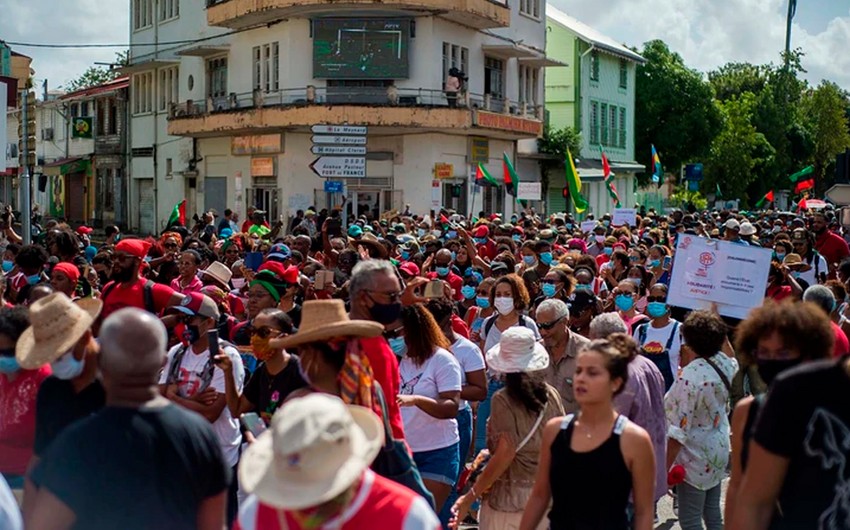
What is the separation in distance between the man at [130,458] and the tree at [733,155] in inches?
2436

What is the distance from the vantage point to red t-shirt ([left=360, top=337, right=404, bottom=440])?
5.17 meters

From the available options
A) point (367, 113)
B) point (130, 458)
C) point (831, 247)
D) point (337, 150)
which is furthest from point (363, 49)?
point (130, 458)

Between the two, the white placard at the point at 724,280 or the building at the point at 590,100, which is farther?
the building at the point at 590,100

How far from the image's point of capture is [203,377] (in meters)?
6.62

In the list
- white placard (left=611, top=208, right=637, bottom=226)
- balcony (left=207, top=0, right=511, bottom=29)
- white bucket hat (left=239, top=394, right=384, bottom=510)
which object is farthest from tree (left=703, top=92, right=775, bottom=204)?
white bucket hat (left=239, top=394, right=384, bottom=510)

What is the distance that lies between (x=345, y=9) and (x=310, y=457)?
116 feet

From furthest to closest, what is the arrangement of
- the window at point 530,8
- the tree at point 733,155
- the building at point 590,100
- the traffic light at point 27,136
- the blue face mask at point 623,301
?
the tree at point 733,155
the building at point 590,100
the window at point 530,8
the traffic light at point 27,136
the blue face mask at point 623,301

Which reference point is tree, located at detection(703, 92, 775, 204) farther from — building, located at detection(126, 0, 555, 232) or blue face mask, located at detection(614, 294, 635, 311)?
blue face mask, located at detection(614, 294, 635, 311)

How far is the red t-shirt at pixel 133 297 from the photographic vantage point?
851 centimetres

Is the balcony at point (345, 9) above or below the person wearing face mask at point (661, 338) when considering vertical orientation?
above

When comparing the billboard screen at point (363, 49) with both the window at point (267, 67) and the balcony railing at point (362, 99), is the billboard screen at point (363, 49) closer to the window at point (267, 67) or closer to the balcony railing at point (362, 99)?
the balcony railing at point (362, 99)

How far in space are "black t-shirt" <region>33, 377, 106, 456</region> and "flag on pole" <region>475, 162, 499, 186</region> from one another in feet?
101

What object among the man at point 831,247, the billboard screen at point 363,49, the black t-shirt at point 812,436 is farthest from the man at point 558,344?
the billboard screen at point 363,49

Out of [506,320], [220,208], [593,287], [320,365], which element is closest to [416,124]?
[220,208]
